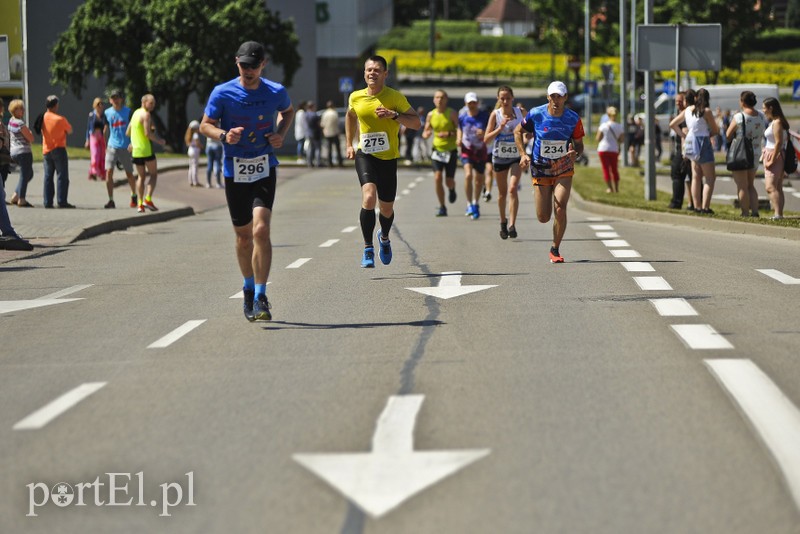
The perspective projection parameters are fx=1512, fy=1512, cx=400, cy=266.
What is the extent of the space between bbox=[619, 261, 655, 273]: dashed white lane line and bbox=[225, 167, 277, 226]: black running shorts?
4.59 meters

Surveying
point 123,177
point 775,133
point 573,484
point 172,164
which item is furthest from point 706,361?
point 172,164

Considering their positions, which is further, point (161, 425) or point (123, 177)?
point (123, 177)

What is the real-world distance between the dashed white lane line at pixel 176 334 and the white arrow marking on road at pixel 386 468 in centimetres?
318

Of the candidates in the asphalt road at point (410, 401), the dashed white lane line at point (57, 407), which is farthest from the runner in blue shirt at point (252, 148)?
the dashed white lane line at point (57, 407)

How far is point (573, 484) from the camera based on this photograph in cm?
554

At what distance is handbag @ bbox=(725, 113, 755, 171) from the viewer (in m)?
20.1

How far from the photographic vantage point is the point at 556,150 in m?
14.7

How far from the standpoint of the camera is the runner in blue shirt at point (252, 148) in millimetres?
10250

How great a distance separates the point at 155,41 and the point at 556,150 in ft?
122

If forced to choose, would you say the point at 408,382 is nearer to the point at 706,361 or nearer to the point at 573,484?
the point at 706,361

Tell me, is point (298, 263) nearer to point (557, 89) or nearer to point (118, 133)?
point (557, 89)

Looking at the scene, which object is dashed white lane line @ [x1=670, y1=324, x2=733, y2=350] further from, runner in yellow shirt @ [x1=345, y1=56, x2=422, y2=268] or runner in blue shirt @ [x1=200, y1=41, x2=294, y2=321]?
runner in yellow shirt @ [x1=345, y1=56, x2=422, y2=268]

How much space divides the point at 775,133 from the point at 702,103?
4.29 ft

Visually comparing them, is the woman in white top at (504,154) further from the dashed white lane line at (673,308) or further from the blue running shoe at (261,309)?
the blue running shoe at (261,309)
